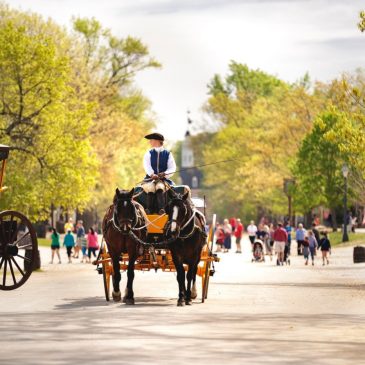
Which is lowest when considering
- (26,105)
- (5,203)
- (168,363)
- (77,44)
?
(168,363)

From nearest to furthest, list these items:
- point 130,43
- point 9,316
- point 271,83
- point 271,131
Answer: point 9,316
point 130,43
point 271,131
point 271,83

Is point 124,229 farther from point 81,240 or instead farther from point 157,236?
point 81,240

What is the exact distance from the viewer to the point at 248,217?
128125mm

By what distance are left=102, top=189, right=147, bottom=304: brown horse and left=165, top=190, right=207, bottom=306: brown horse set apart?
514 millimetres

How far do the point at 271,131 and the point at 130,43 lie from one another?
2116cm

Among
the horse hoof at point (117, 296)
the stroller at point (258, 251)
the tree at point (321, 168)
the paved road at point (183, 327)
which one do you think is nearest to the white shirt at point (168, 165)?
the horse hoof at point (117, 296)

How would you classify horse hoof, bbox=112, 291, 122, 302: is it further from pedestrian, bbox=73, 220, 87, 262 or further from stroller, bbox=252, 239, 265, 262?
pedestrian, bbox=73, 220, 87, 262

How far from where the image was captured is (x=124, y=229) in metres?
21.6

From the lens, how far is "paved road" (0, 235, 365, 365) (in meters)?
13.4

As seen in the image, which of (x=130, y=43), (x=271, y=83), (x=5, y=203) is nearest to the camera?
(x=5, y=203)

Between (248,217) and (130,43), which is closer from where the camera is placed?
(130,43)

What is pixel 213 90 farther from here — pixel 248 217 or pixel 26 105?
pixel 26 105

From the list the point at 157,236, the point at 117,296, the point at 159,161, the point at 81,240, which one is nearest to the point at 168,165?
the point at 159,161

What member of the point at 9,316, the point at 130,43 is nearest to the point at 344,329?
the point at 9,316
